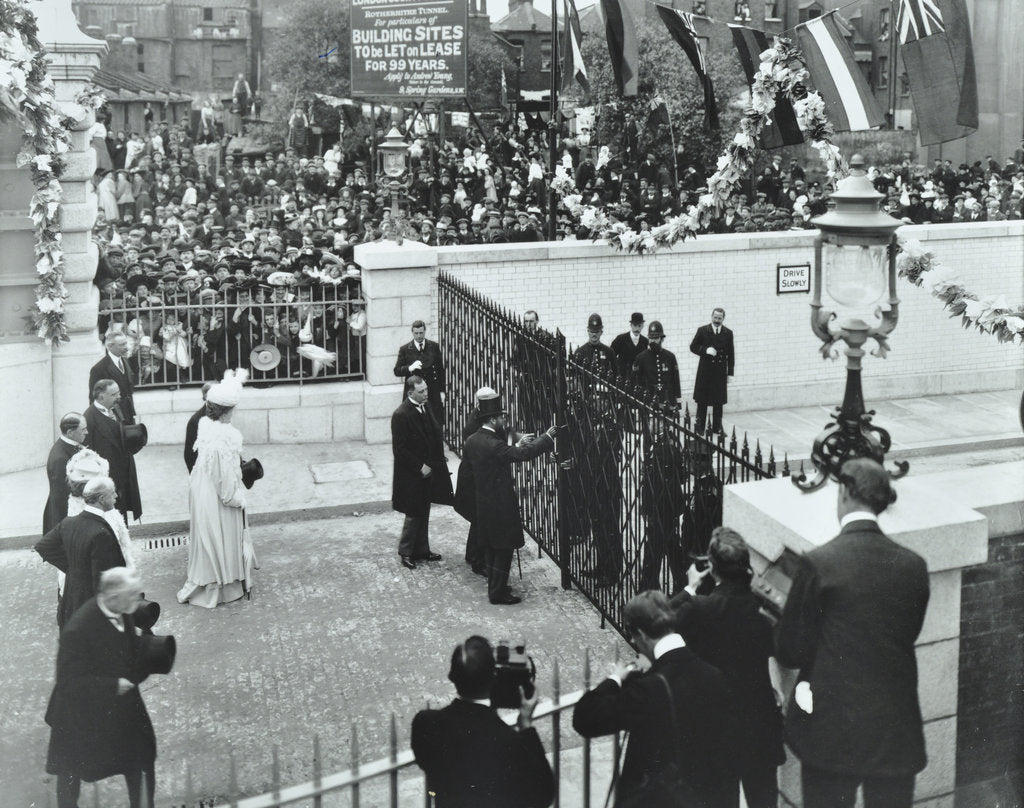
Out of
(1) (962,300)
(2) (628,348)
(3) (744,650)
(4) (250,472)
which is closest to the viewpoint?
(3) (744,650)

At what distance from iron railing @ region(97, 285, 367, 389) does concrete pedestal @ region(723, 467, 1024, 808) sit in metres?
9.39

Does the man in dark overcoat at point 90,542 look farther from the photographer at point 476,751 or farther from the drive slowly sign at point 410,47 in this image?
the drive slowly sign at point 410,47

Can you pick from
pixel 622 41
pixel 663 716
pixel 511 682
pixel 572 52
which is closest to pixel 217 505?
Answer: pixel 511 682

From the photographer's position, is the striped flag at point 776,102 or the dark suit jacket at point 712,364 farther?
the dark suit jacket at point 712,364

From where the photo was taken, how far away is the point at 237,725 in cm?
785

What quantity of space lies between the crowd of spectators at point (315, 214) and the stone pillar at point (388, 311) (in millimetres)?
311

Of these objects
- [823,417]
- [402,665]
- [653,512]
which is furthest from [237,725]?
[823,417]

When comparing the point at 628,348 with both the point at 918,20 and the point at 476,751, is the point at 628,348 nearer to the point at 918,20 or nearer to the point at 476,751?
the point at 918,20

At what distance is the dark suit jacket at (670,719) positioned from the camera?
4598 millimetres

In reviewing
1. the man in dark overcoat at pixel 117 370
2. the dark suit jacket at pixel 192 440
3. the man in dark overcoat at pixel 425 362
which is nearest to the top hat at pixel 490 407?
the dark suit jacket at pixel 192 440

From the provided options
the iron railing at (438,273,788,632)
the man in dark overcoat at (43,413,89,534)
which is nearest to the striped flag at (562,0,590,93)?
the iron railing at (438,273,788,632)

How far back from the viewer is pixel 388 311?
14.7 metres

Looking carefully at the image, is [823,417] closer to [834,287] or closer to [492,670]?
[834,287]

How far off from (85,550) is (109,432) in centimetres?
317
